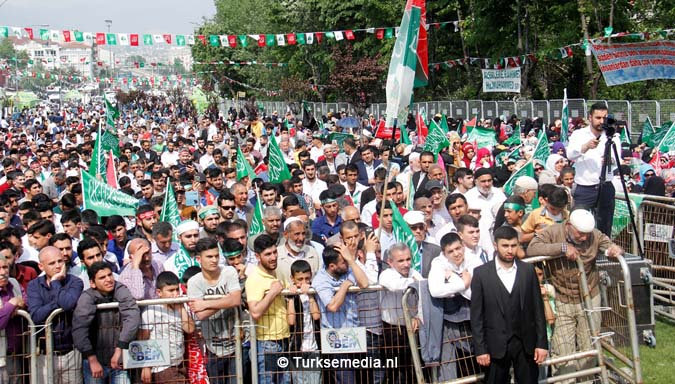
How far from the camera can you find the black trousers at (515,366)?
641 centimetres

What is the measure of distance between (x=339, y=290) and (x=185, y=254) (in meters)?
1.97

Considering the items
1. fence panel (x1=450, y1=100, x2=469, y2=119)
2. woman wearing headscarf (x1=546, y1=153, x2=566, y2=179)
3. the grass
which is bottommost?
the grass

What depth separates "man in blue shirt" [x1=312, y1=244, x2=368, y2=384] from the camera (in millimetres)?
6605

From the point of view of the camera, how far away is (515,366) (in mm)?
6473

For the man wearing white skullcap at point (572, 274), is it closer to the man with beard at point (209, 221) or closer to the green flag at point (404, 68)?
the green flag at point (404, 68)

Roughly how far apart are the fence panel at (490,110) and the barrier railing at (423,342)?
24.3 m

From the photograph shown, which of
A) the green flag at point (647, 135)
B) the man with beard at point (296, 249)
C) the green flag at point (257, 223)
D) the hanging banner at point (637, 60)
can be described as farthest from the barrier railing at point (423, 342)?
the hanging banner at point (637, 60)

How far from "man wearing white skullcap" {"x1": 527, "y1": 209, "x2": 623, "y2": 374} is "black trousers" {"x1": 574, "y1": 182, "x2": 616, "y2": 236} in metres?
2.12

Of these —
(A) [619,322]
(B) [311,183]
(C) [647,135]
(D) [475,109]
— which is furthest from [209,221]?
(D) [475,109]

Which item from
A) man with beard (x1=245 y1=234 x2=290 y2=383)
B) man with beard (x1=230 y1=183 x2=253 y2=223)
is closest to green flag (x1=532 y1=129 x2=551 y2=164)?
man with beard (x1=230 y1=183 x2=253 y2=223)

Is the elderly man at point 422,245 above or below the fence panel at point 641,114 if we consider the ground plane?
below

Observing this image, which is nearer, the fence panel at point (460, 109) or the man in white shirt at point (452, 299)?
the man in white shirt at point (452, 299)

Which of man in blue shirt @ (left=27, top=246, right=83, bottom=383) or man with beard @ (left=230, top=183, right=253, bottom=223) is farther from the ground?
man with beard @ (left=230, top=183, right=253, bottom=223)

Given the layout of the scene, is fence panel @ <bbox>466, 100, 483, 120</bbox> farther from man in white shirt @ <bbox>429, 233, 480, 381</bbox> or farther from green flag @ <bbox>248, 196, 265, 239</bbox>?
man in white shirt @ <bbox>429, 233, 480, 381</bbox>
